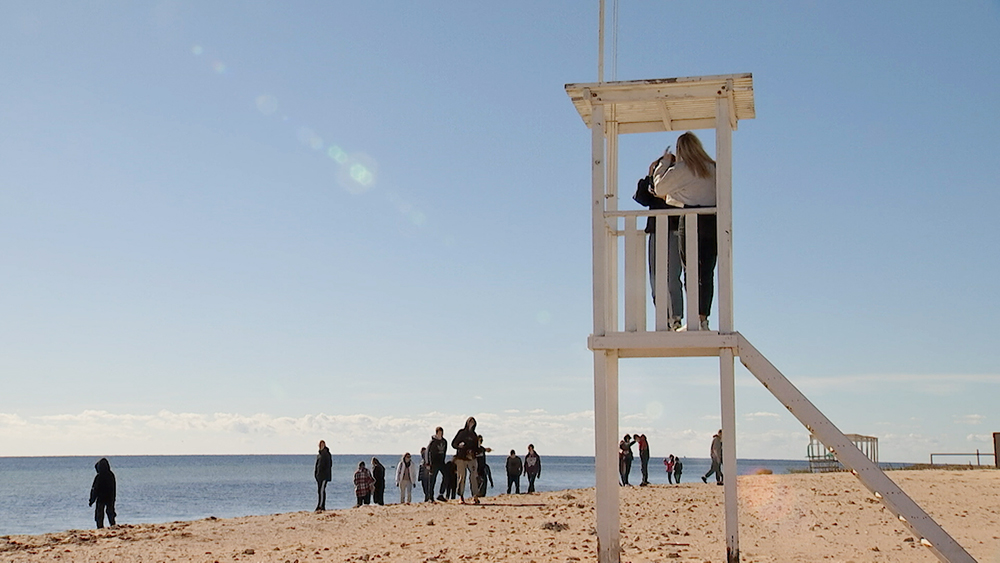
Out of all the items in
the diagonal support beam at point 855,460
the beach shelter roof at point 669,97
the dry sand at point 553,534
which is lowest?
the dry sand at point 553,534

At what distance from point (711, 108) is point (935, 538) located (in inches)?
176

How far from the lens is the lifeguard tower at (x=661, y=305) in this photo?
→ 9.02 metres

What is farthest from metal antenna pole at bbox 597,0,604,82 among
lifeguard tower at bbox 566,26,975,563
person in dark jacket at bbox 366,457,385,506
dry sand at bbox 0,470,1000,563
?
person in dark jacket at bbox 366,457,385,506

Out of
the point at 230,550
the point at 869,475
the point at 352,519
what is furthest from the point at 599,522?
the point at 352,519

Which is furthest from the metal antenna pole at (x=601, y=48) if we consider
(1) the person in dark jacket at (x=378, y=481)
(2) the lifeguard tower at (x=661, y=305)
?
(1) the person in dark jacket at (x=378, y=481)

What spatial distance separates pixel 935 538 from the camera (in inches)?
329

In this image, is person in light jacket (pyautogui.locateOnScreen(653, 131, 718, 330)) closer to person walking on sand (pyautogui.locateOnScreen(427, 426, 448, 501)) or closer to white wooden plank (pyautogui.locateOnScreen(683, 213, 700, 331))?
white wooden plank (pyautogui.locateOnScreen(683, 213, 700, 331))

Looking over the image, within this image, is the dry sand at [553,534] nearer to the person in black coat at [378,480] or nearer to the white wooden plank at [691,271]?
the white wooden plank at [691,271]

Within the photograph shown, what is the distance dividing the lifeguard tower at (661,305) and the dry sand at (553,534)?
2058 mm

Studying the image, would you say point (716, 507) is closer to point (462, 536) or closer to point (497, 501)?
point (497, 501)

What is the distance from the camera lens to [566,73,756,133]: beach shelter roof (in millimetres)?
9469

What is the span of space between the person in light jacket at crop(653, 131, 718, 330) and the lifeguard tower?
0.60ft

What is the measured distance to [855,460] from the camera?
872 cm

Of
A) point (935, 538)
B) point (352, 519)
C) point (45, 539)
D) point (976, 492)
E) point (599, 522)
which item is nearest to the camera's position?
point (935, 538)
